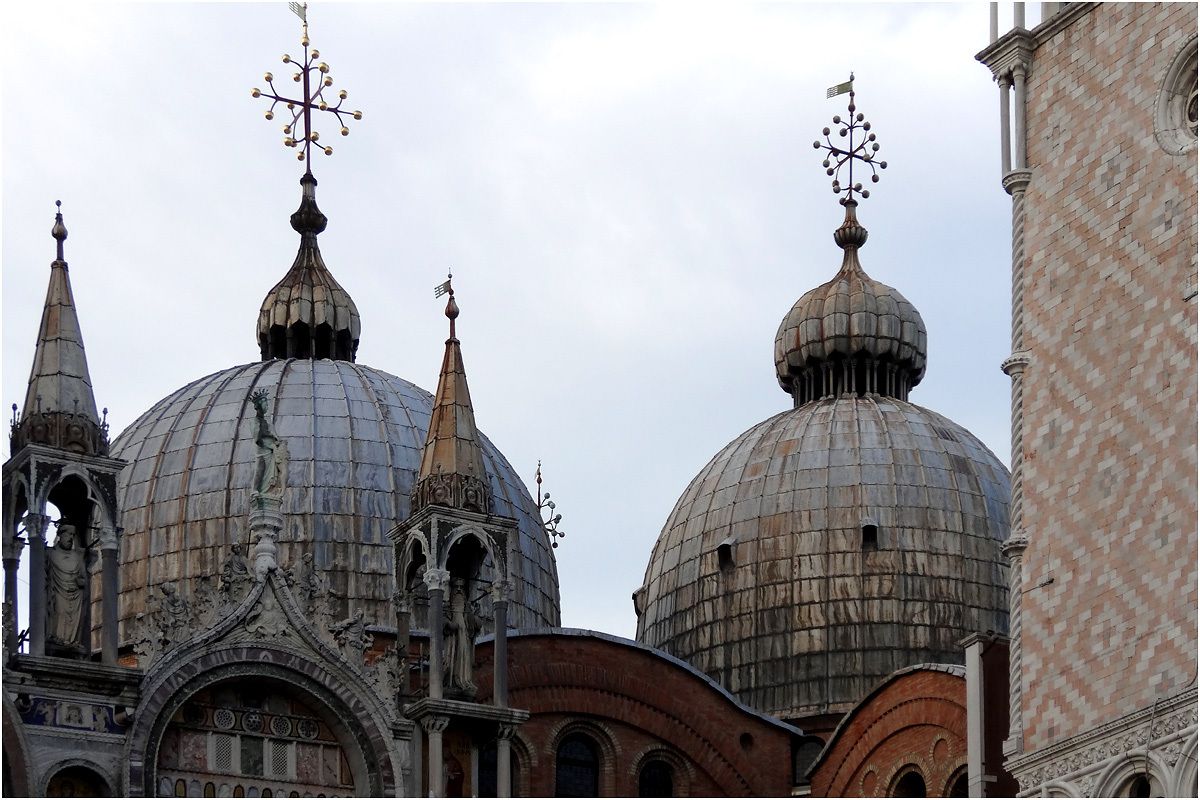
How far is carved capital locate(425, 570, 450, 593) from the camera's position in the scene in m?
42.6

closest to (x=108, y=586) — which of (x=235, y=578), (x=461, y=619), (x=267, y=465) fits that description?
(x=235, y=578)

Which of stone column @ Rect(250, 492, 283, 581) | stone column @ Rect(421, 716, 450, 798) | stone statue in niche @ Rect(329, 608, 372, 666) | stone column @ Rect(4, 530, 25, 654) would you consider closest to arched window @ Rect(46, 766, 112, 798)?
stone column @ Rect(4, 530, 25, 654)

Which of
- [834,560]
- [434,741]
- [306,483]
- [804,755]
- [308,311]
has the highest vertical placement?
[308,311]

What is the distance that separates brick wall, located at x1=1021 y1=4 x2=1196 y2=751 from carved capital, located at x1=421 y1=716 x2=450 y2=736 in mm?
6686

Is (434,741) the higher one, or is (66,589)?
(66,589)

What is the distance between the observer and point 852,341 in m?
66.5

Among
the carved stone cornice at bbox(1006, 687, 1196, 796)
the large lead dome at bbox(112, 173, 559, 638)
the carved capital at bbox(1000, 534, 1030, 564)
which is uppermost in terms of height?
the large lead dome at bbox(112, 173, 559, 638)

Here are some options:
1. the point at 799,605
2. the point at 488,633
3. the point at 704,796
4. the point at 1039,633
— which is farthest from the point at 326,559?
the point at 1039,633

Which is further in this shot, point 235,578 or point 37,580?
point 235,578

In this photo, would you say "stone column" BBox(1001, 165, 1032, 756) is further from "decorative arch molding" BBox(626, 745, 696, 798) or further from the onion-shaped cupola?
the onion-shaped cupola

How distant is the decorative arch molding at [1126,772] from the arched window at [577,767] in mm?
14654

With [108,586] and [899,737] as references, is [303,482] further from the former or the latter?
[108,586]

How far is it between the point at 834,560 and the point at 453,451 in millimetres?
19473

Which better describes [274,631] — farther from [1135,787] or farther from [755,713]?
[755,713]
